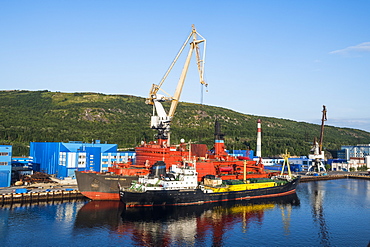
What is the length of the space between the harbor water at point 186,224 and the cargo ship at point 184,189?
1.36 meters

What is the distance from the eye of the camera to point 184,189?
51.3 meters

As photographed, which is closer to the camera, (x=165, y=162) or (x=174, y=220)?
(x=174, y=220)

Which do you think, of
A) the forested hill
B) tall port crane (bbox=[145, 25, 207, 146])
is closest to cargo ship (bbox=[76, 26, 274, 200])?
tall port crane (bbox=[145, 25, 207, 146])

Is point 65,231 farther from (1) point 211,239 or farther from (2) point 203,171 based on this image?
(2) point 203,171

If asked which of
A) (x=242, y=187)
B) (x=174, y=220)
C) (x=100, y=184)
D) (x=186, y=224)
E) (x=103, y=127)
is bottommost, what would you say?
(x=186, y=224)

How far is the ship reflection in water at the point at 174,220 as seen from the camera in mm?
37200

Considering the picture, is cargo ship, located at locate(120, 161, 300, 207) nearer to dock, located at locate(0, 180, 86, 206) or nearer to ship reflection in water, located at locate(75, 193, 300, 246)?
ship reflection in water, located at locate(75, 193, 300, 246)

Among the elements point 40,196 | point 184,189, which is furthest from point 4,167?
point 184,189

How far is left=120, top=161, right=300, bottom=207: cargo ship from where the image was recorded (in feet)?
160

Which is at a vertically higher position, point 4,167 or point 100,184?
point 4,167

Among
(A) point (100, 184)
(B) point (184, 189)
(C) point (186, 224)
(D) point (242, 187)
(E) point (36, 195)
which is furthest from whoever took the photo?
(D) point (242, 187)

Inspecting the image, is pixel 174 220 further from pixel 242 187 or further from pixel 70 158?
pixel 70 158

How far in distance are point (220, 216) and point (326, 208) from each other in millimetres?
19293

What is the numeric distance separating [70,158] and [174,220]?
120 ft
